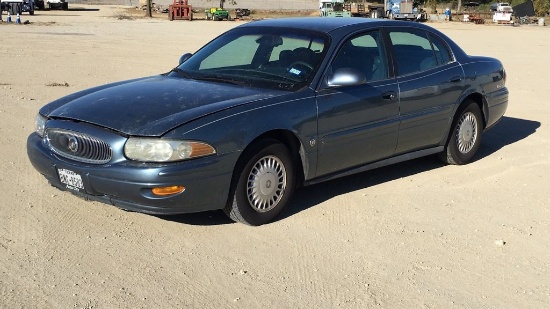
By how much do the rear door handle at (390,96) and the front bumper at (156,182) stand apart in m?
1.89

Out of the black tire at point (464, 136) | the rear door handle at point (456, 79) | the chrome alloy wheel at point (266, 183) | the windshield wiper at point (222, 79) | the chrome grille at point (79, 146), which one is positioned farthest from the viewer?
the black tire at point (464, 136)

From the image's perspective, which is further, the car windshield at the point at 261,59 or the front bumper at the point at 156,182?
the car windshield at the point at 261,59

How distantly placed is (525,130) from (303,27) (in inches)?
184

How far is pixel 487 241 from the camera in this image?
5.62 meters

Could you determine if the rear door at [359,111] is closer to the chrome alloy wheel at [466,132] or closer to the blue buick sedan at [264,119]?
the blue buick sedan at [264,119]

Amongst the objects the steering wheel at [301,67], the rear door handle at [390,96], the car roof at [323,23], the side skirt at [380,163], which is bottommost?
the side skirt at [380,163]

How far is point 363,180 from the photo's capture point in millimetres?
7199

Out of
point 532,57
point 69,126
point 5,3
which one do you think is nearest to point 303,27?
point 69,126

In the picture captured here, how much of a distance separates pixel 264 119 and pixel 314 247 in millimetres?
Answer: 1032

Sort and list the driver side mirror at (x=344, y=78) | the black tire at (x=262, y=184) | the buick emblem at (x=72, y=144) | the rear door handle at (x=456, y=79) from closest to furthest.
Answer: the buick emblem at (x=72, y=144), the black tire at (x=262, y=184), the driver side mirror at (x=344, y=78), the rear door handle at (x=456, y=79)

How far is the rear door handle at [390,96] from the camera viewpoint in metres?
6.62

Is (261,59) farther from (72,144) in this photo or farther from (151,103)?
(72,144)

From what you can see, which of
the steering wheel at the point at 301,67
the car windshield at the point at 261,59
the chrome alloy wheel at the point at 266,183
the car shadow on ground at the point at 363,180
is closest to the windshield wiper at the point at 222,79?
the car windshield at the point at 261,59

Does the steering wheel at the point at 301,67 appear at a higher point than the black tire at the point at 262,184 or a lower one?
higher
